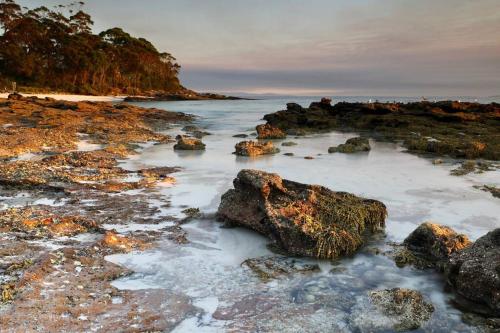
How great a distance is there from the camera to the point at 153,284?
4.90 meters

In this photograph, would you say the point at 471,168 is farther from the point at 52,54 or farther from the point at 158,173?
the point at 52,54

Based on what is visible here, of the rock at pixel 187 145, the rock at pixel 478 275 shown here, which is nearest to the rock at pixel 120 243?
the rock at pixel 478 275

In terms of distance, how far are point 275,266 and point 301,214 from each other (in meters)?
1.04

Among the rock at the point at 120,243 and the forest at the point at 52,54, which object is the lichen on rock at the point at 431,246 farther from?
the forest at the point at 52,54

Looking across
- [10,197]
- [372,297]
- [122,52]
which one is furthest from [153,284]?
[122,52]

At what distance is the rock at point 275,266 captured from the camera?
527cm

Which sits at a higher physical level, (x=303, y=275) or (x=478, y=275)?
(x=478, y=275)

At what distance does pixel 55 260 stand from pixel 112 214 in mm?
2127

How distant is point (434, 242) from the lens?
569cm

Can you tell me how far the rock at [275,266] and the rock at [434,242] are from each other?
5.35ft

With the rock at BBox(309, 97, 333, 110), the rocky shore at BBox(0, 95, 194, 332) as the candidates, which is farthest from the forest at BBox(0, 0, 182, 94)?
the rocky shore at BBox(0, 95, 194, 332)

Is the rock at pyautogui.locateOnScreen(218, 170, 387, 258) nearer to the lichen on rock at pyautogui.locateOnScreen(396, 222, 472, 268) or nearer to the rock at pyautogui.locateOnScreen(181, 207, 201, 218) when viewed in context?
the rock at pyautogui.locateOnScreen(181, 207, 201, 218)

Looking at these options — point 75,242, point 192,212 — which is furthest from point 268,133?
point 75,242

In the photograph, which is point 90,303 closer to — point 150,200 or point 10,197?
point 150,200
